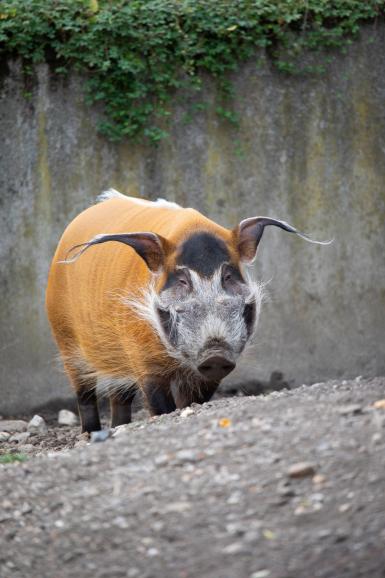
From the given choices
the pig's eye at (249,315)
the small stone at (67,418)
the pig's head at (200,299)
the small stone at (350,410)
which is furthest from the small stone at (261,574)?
the small stone at (67,418)

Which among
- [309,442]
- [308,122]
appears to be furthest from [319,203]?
[309,442]

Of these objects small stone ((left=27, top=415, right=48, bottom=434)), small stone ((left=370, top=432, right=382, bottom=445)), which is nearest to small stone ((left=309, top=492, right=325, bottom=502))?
small stone ((left=370, top=432, right=382, bottom=445))

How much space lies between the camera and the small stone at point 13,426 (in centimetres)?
809

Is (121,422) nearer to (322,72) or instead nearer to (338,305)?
(338,305)

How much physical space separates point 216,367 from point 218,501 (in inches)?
87.4

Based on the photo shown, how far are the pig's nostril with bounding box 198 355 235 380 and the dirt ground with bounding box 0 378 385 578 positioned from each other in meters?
1.22

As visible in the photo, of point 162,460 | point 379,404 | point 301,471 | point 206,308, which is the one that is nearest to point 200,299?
point 206,308

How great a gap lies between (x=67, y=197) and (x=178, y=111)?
1.13m

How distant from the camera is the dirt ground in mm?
3338

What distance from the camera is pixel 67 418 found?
28.1 ft

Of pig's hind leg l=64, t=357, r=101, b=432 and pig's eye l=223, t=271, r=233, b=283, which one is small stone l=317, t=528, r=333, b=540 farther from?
pig's hind leg l=64, t=357, r=101, b=432

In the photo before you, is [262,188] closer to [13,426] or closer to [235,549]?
[13,426]

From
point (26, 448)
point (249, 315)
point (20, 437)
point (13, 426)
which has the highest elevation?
point (249, 315)

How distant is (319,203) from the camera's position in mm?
9195
